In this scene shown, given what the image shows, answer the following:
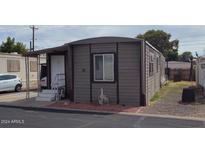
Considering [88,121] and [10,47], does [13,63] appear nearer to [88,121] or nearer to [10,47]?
[88,121]

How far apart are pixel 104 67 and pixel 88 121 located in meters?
4.32

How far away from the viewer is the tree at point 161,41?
5306 cm

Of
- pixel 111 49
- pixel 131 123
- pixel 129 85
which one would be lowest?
pixel 131 123

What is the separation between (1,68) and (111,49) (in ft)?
38.8

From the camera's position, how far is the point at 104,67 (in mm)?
13062

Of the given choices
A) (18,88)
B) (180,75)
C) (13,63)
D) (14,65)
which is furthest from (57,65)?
(180,75)

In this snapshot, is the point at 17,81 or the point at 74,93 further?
the point at 17,81

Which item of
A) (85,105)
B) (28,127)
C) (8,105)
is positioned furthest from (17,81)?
(28,127)

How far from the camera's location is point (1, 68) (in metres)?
21.7

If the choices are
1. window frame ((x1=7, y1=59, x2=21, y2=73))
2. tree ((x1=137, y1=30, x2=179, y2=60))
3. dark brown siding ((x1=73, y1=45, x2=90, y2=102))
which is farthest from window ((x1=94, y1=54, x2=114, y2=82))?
tree ((x1=137, y1=30, x2=179, y2=60))

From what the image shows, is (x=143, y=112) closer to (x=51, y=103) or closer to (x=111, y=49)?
(x=111, y=49)

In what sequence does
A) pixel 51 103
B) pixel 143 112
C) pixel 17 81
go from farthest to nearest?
1. pixel 17 81
2. pixel 51 103
3. pixel 143 112

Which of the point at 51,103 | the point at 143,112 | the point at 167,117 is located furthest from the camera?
the point at 51,103

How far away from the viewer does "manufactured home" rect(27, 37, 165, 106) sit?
1255cm
